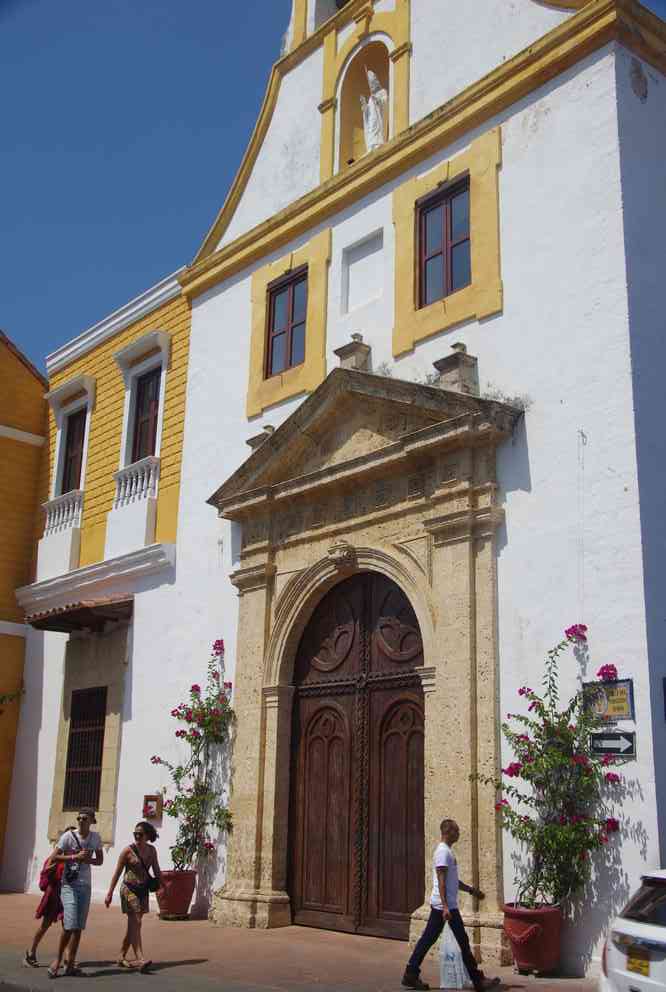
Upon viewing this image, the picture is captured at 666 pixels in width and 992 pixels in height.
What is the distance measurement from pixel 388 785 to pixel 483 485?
292 cm

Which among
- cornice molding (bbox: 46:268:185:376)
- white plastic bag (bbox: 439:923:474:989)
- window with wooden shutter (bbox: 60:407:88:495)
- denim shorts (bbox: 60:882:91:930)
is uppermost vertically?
cornice molding (bbox: 46:268:185:376)

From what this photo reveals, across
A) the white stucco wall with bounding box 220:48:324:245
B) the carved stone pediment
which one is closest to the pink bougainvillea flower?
the carved stone pediment

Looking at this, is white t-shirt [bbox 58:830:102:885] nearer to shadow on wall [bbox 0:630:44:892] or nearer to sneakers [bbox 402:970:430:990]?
sneakers [bbox 402:970:430:990]

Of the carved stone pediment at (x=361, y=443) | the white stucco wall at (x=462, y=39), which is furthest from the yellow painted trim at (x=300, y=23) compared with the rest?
the carved stone pediment at (x=361, y=443)

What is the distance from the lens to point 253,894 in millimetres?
10977

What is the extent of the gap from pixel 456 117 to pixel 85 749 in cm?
901

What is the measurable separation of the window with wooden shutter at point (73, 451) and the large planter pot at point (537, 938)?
10.4 metres

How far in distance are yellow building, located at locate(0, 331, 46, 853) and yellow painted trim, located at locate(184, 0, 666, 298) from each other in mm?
4325

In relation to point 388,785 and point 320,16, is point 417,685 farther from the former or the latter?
point 320,16

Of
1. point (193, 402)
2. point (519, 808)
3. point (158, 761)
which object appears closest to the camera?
point (519, 808)

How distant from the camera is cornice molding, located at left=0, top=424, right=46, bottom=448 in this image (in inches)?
674

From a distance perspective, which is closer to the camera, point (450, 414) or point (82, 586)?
point (450, 414)

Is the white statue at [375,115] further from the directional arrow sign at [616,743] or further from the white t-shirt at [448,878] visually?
the white t-shirt at [448,878]

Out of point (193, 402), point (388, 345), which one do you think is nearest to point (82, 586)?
point (193, 402)
